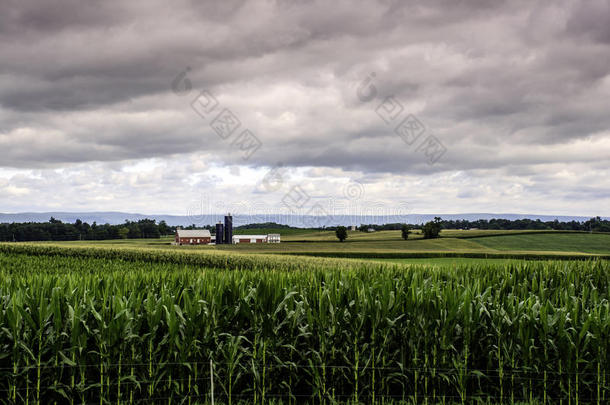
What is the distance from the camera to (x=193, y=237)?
4163 inches

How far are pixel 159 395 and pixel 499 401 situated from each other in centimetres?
553

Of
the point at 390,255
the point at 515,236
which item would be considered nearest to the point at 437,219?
the point at 515,236

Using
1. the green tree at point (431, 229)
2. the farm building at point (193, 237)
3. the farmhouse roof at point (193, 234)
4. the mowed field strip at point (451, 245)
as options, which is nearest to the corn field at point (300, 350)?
the mowed field strip at point (451, 245)

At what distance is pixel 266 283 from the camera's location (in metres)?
8.10

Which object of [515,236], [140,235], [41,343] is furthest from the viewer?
[140,235]

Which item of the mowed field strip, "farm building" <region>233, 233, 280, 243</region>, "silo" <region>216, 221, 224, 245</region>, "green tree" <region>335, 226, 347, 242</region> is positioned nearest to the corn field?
the mowed field strip

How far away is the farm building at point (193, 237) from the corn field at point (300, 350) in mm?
99041

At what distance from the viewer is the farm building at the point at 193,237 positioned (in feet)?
342

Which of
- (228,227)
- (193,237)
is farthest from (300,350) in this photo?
(193,237)

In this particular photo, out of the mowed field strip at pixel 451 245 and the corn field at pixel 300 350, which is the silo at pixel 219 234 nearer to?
the mowed field strip at pixel 451 245

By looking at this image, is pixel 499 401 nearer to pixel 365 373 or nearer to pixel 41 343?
pixel 365 373

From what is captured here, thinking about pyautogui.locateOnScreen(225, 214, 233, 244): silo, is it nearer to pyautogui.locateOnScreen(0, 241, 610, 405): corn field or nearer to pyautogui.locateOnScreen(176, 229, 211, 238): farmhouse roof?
pyautogui.locateOnScreen(176, 229, 211, 238): farmhouse roof

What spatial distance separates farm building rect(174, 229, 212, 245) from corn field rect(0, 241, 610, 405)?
99.0 m

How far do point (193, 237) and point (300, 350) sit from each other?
101428 millimetres
